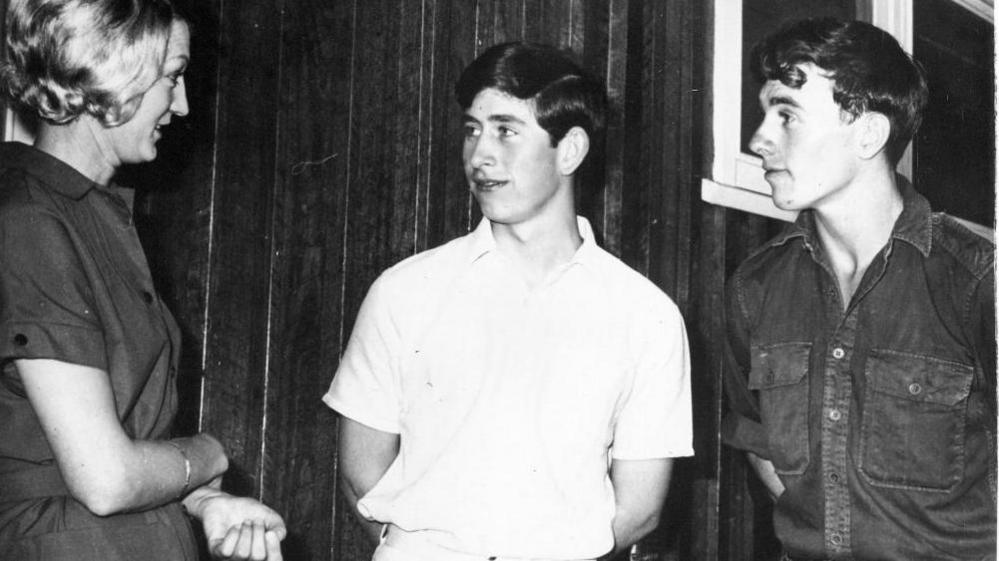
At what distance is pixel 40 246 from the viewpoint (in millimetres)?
1346

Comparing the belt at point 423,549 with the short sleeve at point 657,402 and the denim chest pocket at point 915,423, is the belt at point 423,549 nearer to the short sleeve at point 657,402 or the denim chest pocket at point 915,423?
the short sleeve at point 657,402

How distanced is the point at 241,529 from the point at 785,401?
4.31 ft

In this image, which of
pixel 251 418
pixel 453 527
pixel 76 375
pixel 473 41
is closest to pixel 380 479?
pixel 453 527

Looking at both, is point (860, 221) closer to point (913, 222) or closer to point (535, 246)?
point (913, 222)

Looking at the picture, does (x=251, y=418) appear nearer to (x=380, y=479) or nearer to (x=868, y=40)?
(x=380, y=479)

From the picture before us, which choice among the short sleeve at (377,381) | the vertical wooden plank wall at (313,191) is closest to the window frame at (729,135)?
the vertical wooden plank wall at (313,191)

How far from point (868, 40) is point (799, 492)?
1106mm

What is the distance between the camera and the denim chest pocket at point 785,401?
7.04ft

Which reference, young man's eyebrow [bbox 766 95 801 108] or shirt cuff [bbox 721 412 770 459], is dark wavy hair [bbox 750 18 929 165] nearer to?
young man's eyebrow [bbox 766 95 801 108]

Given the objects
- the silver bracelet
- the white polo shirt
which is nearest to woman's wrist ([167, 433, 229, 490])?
the silver bracelet

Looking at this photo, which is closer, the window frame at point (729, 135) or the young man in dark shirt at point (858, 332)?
the young man in dark shirt at point (858, 332)

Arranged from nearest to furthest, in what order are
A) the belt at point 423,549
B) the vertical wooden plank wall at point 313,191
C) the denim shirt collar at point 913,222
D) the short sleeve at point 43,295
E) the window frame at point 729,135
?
the short sleeve at point 43,295, the belt at point 423,549, the denim shirt collar at point 913,222, the vertical wooden plank wall at point 313,191, the window frame at point 729,135

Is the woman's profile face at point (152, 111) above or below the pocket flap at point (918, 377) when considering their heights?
above

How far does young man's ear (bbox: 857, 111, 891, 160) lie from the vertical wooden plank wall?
2.15 ft
